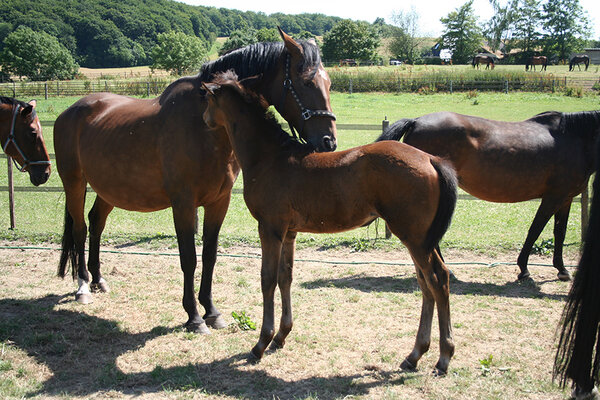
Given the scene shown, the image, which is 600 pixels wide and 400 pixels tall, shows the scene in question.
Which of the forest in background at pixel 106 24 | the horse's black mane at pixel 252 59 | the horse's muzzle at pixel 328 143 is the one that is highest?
the forest in background at pixel 106 24

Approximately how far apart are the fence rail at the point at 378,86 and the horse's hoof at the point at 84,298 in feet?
89.2

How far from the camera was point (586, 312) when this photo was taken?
111 inches

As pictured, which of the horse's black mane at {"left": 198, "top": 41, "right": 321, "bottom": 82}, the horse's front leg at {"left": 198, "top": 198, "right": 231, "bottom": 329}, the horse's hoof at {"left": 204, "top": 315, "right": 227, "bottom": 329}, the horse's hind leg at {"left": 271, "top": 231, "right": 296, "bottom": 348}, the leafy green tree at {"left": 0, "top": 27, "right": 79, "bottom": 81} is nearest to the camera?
the horse's hind leg at {"left": 271, "top": 231, "right": 296, "bottom": 348}

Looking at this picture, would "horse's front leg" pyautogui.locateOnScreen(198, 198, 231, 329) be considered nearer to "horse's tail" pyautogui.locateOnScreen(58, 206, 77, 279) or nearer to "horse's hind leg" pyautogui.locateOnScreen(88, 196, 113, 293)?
"horse's hind leg" pyautogui.locateOnScreen(88, 196, 113, 293)

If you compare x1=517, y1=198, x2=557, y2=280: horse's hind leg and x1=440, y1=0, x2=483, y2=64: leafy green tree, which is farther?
x1=440, y1=0, x2=483, y2=64: leafy green tree

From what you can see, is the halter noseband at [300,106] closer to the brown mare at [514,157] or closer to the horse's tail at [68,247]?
the brown mare at [514,157]

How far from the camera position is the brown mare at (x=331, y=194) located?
11.5ft

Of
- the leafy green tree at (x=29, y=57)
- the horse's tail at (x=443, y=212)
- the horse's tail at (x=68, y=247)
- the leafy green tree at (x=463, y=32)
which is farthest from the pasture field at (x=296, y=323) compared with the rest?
the leafy green tree at (x=463, y=32)

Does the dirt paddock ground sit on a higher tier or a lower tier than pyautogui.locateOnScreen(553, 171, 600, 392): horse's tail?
lower

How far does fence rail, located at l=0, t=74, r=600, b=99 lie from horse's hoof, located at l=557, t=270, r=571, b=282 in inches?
1120

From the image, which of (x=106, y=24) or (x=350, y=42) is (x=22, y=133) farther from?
(x=106, y=24)

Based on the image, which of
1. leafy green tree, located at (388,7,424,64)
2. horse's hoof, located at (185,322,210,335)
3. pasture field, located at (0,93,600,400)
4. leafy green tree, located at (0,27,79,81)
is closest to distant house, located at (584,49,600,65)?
leafy green tree, located at (388,7,424,64)

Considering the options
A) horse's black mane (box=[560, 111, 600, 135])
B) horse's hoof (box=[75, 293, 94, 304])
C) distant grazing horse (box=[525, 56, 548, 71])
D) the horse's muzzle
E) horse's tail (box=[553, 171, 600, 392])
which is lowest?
horse's hoof (box=[75, 293, 94, 304])

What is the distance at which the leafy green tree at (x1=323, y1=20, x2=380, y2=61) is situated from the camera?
242 feet
